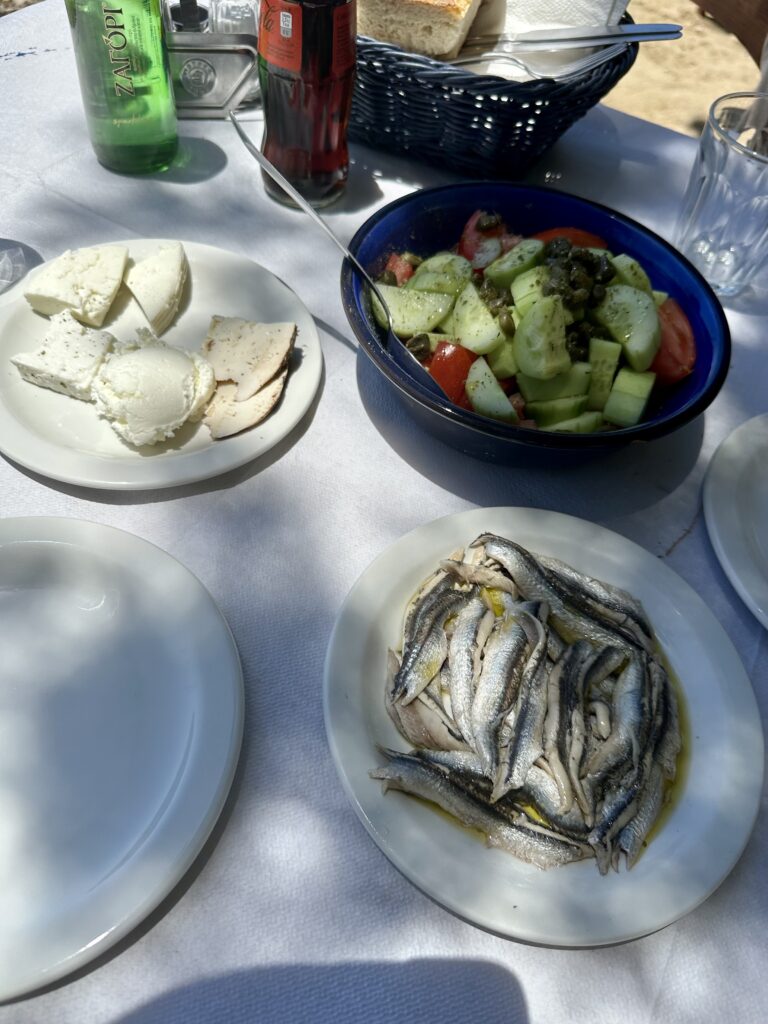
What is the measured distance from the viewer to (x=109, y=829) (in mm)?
642

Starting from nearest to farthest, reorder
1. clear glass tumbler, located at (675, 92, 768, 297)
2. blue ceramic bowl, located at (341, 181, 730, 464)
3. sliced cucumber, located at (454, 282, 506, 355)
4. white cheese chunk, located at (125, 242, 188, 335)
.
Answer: blue ceramic bowl, located at (341, 181, 730, 464)
sliced cucumber, located at (454, 282, 506, 355)
white cheese chunk, located at (125, 242, 188, 335)
clear glass tumbler, located at (675, 92, 768, 297)

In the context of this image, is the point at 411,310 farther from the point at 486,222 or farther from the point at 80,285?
the point at 80,285

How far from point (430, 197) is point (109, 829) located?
0.95 metres

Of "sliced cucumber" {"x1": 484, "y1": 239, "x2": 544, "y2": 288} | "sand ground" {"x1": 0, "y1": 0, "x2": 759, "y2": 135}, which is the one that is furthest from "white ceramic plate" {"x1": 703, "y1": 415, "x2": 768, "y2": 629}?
"sand ground" {"x1": 0, "y1": 0, "x2": 759, "y2": 135}

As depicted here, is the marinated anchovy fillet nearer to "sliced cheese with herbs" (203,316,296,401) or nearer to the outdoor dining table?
the outdoor dining table

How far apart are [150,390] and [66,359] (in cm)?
14

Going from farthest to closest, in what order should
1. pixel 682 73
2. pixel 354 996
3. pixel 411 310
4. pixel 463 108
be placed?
pixel 682 73 → pixel 463 108 → pixel 411 310 → pixel 354 996

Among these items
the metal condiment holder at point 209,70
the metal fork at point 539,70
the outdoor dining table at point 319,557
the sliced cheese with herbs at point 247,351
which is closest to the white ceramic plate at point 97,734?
the outdoor dining table at point 319,557

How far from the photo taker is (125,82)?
120 cm

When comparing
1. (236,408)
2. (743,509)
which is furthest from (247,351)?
(743,509)

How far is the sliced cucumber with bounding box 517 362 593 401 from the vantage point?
939 millimetres

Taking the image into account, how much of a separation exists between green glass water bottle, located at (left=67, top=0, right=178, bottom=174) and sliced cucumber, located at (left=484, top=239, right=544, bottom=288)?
0.66 meters

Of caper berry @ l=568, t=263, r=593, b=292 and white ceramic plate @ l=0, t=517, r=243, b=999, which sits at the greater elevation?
caper berry @ l=568, t=263, r=593, b=292

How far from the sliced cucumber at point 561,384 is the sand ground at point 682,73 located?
3.04 metres
